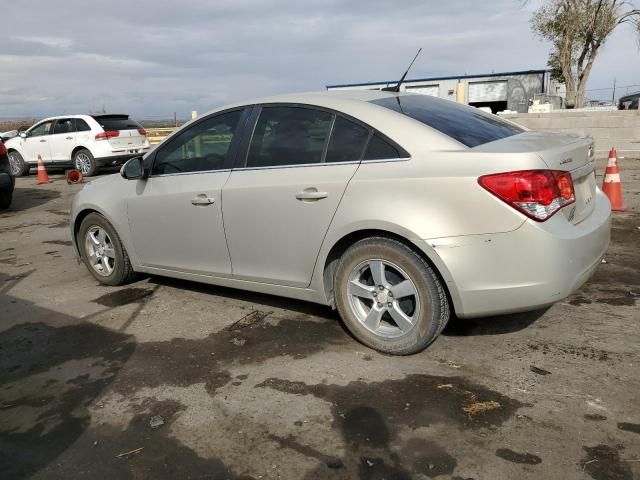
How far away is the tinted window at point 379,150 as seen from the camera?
3.35 meters

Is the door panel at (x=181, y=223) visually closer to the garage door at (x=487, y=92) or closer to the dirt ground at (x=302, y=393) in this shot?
the dirt ground at (x=302, y=393)

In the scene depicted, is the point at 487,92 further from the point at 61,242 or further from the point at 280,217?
the point at 280,217

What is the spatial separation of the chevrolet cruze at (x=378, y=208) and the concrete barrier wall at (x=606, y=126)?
38.7 feet

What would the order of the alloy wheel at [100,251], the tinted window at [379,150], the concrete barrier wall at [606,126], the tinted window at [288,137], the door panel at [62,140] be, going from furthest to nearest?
the door panel at [62,140] < the concrete barrier wall at [606,126] < the alloy wheel at [100,251] < the tinted window at [288,137] < the tinted window at [379,150]

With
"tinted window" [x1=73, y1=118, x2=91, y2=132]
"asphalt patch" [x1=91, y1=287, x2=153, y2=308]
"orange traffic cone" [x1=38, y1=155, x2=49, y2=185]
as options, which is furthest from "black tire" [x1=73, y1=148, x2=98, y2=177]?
"asphalt patch" [x1=91, y1=287, x2=153, y2=308]

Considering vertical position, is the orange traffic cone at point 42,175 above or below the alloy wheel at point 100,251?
above

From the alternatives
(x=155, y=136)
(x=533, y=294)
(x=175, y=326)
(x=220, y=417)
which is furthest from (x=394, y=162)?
(x=155, y=136)

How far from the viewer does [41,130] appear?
15688 mm

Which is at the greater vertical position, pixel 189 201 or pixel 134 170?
pixel 134 170

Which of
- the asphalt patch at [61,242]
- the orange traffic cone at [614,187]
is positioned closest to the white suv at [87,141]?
the asphalt patch at [61,242]

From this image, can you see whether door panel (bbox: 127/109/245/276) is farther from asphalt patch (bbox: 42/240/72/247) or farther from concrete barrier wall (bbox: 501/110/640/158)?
concrete barrier wall (bbox: 501/110/640/158)

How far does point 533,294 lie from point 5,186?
376 inches

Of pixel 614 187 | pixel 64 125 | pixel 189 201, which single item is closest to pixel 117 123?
pixel 64 125

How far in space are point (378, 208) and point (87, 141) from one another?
13277mm
